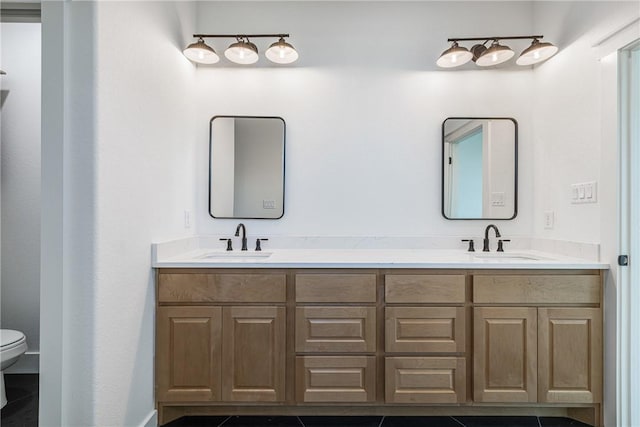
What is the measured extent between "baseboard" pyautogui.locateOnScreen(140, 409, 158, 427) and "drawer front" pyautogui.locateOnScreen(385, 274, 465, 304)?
1.34 m

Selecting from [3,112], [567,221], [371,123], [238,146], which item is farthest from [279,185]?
[3,112]

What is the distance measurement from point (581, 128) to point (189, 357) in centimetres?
251

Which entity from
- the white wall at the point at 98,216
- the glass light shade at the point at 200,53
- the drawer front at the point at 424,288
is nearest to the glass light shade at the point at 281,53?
the glass light shade at the point at 200,53

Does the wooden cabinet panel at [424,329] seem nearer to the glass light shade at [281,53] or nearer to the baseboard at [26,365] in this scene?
the glass light shade at [281,53]

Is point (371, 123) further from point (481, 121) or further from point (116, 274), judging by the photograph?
point (116, 274)

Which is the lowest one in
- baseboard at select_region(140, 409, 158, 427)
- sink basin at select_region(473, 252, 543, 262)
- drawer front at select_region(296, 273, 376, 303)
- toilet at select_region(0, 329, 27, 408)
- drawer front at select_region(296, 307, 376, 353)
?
baseboard at select_region(140, 409, 158, 427)

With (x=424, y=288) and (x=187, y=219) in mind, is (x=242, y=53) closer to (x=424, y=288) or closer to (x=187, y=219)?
(x=187, y=219)

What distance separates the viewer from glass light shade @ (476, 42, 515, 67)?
192 cm

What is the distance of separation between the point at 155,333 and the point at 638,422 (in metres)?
2.48

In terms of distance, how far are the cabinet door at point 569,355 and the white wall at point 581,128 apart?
0.08 meters

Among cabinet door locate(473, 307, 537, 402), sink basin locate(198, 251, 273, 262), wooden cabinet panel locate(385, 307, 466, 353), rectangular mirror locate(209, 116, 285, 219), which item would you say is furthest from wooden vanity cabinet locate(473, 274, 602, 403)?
rectangular mirror locate(209, 116, 285, 219)

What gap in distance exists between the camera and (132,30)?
142 cm

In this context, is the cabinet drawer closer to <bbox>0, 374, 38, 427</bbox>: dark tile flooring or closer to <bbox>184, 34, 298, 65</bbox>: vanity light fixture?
<bbox>0, 374, 38, 427</bbox>: dark tile flooring

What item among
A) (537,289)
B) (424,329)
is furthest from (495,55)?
(424,329)
